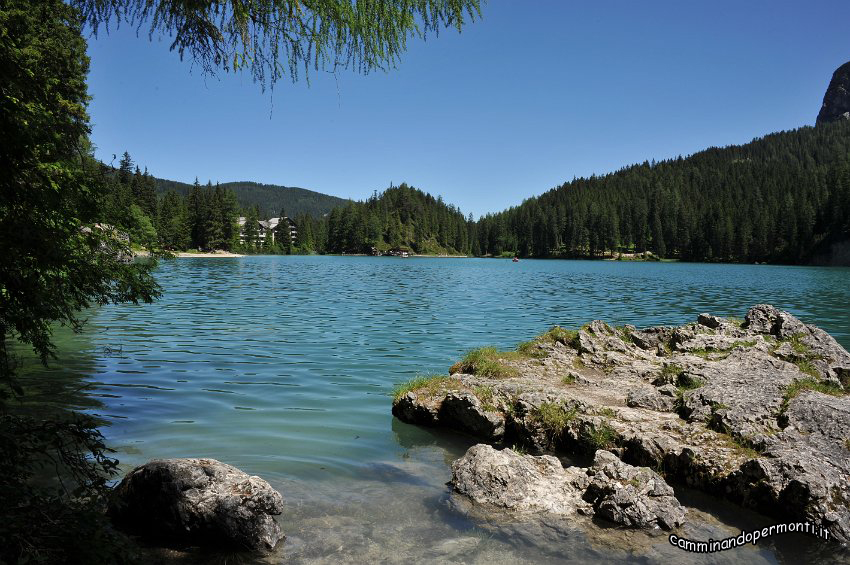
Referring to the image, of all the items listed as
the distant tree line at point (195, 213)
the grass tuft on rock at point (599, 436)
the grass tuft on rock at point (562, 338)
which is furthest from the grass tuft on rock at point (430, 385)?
the distant tree line at point (195, 213)

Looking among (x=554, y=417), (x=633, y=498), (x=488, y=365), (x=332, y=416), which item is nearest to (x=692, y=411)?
(x=554, y=417)

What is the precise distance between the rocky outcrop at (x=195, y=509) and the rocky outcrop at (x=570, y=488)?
9.35 feet

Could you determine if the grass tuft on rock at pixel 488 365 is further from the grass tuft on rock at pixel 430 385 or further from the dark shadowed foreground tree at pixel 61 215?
the dark shadowed foreground tree at pixel 61 215

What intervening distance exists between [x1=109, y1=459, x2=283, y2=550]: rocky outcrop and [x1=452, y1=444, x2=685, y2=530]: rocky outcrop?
2.85m

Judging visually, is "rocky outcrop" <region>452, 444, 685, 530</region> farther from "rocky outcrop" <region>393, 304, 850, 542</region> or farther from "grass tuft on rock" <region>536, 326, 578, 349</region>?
"grass tuft on rock" <region>536, 326, 578, 349</region>

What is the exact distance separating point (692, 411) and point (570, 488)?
11.9 ft

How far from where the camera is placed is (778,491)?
22.6 ft

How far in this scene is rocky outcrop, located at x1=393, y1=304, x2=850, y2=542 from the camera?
7031 mm

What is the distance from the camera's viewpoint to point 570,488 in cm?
734

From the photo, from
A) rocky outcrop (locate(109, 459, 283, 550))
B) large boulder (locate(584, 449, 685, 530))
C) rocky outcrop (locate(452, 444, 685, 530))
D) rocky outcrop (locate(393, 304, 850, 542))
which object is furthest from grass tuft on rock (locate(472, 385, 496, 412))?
rocky outcrop (locate(109, 459, 283, 550))

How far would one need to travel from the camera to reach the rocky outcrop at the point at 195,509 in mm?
5777

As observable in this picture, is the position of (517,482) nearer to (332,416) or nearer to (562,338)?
(332,416)

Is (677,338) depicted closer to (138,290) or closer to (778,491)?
(778,491)

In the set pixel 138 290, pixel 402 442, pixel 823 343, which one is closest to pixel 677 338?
pixel 823 343
